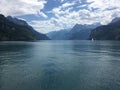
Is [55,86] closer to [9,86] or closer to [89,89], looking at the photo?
[89,89]

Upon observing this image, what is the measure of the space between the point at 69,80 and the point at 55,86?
5.50 meters

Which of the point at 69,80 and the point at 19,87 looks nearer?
the point at 19,87

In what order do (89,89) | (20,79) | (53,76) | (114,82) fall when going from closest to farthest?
(89,89), (114,82), (20,79), (53,76)

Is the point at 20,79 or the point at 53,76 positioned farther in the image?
the point at 53,76

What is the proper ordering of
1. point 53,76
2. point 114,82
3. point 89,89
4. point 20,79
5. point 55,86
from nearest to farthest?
point 89,89 < point 55,86 < point 114,82 < point 20,79 < point 53,76

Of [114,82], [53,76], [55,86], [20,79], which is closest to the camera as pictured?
[55,86]

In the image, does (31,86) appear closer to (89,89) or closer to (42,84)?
(42,84)

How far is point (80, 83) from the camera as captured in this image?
3647 centimetres

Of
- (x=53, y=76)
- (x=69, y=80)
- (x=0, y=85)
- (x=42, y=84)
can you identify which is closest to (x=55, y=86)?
(x=42, y=84)

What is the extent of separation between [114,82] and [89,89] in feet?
25.1

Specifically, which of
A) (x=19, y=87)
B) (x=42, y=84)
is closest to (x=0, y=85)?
(x=19, y=87)

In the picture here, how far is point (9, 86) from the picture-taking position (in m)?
34.0

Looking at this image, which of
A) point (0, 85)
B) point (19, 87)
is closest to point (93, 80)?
point (19, 87)

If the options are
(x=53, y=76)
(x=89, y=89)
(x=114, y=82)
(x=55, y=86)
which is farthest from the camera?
(x=53, y=76)
